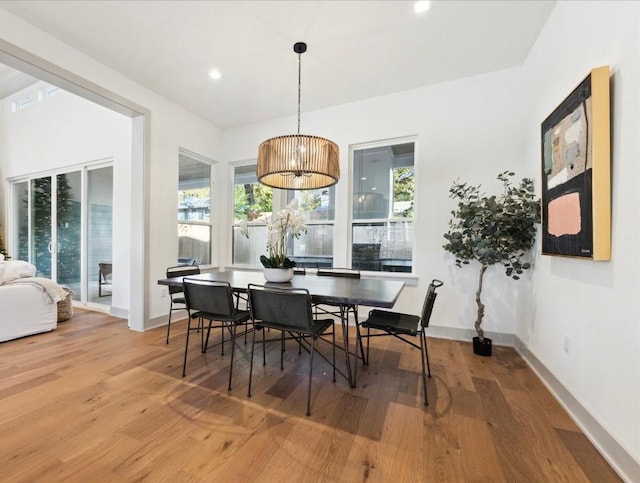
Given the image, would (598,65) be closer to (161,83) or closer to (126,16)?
(126,16)

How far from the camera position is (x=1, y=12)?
2281mm

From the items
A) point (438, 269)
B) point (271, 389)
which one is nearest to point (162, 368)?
point (271, 389)

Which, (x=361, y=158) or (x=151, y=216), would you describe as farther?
(x=361, y=158)

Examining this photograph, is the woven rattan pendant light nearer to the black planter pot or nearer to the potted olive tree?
the potted olive tree

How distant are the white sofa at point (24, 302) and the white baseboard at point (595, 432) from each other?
5258 millimetres

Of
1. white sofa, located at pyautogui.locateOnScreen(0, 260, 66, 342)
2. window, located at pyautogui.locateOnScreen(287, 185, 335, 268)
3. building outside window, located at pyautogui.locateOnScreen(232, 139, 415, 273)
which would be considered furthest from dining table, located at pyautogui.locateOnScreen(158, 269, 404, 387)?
white sofa, located at pyautogui.locateOnScreen(0, 260, 66, 342)

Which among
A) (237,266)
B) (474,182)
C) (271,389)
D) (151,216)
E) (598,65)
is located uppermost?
(598,65)

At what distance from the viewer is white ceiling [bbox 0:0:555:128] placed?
89.4 inches

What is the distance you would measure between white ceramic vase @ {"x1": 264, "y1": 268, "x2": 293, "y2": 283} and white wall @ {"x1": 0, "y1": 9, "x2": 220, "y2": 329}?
6.52 feet

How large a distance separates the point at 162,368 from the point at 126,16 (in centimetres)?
311

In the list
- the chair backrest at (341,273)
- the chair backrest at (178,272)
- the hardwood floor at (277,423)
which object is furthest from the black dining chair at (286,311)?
the chair backrest at (178,272)

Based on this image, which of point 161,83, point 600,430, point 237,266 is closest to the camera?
point 600,430

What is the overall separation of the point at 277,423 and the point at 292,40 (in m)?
3.21

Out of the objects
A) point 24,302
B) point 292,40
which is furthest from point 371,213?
point 24,302
